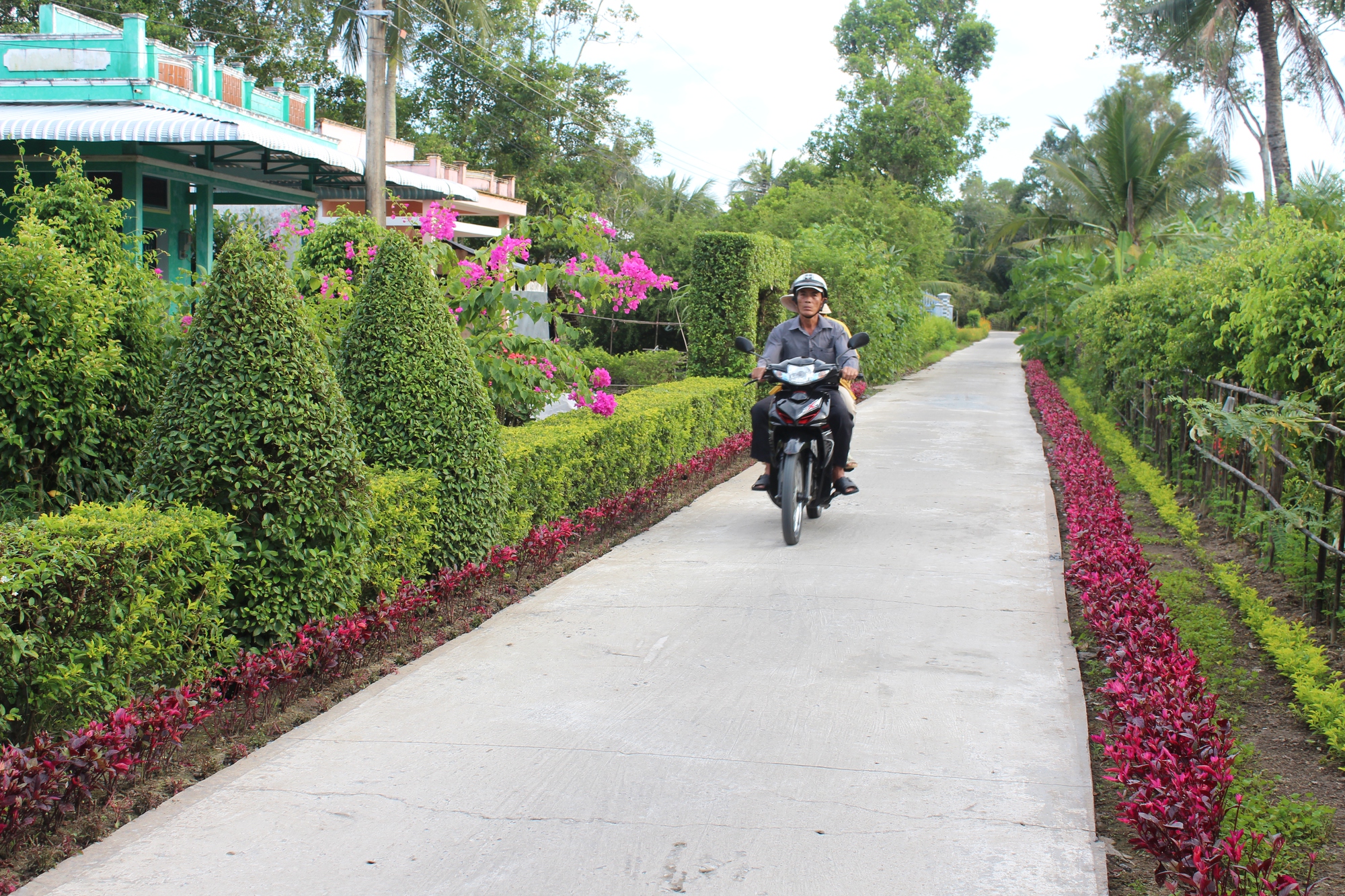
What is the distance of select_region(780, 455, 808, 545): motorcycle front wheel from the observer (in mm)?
7551

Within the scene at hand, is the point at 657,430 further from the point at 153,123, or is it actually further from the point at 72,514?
the point at 153,123

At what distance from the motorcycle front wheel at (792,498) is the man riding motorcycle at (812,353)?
1.21ft

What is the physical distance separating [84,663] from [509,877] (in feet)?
5.09

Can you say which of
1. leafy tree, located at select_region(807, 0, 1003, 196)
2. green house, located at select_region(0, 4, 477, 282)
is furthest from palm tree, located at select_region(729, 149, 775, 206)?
green house, located at select_region(0, 4, 477, 282)

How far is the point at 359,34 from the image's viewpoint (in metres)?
28.2

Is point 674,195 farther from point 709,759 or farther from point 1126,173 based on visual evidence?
point 709,759

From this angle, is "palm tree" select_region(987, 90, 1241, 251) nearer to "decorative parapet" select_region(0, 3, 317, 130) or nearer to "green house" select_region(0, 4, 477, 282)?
"green house" select_region(0, 4, 477, 282)

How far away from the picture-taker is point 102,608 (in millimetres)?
3498

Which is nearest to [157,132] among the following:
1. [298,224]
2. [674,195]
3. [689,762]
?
[298,224]

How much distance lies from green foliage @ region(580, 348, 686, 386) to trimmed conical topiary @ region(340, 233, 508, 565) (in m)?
17.7

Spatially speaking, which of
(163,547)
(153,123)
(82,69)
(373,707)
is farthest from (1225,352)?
(82,69)

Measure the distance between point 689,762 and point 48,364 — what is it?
10.1 ft

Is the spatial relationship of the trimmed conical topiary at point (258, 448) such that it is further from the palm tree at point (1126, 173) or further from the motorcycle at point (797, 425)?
the palm tree at point (1126, 173)

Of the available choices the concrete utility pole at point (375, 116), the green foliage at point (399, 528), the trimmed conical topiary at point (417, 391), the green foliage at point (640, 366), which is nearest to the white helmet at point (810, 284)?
the trimmed conical topiary at point (417, 391)
